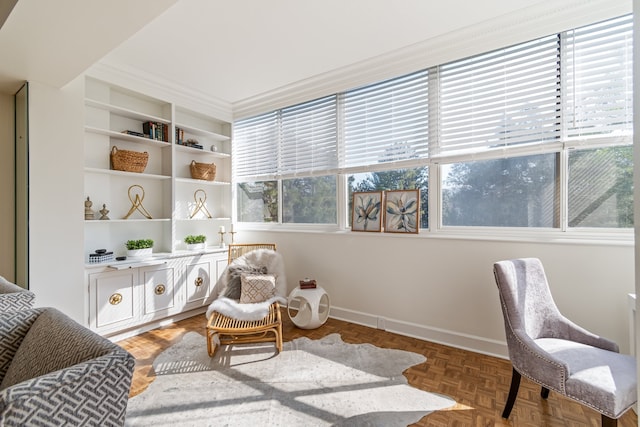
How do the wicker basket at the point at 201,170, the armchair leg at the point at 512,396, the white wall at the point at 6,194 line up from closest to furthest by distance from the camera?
the armchair leg at the point at 512,396 < the white wall at the point at 6,194 < the wicker basket at the point at 201,170

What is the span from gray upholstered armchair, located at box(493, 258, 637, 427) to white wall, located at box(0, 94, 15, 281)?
3.70 meters

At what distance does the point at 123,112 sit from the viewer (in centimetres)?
315

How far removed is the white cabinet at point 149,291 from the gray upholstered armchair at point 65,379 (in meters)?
1.74

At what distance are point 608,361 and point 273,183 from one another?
3.49 metres

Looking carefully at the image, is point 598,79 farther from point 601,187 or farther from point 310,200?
point 310,200

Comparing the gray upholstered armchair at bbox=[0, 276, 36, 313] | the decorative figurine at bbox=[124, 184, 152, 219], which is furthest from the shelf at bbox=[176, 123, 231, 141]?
the gray upholstered armchair at bbox=[0, 276, 36, 313]

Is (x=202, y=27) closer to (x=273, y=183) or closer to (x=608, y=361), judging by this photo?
(x=273, y=183)

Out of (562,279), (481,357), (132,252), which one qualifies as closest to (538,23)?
(562,279)

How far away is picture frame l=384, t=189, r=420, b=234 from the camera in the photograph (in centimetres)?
291

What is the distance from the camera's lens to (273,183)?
4035mm

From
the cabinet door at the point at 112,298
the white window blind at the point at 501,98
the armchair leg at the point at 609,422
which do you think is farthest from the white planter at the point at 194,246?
the armchair leg at the point at 609,422

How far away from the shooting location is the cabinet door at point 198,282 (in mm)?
3453

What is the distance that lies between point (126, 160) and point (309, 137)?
2032 millimetres

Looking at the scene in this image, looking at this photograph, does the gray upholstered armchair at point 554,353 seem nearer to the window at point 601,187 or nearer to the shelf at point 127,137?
the window at point 601,187
